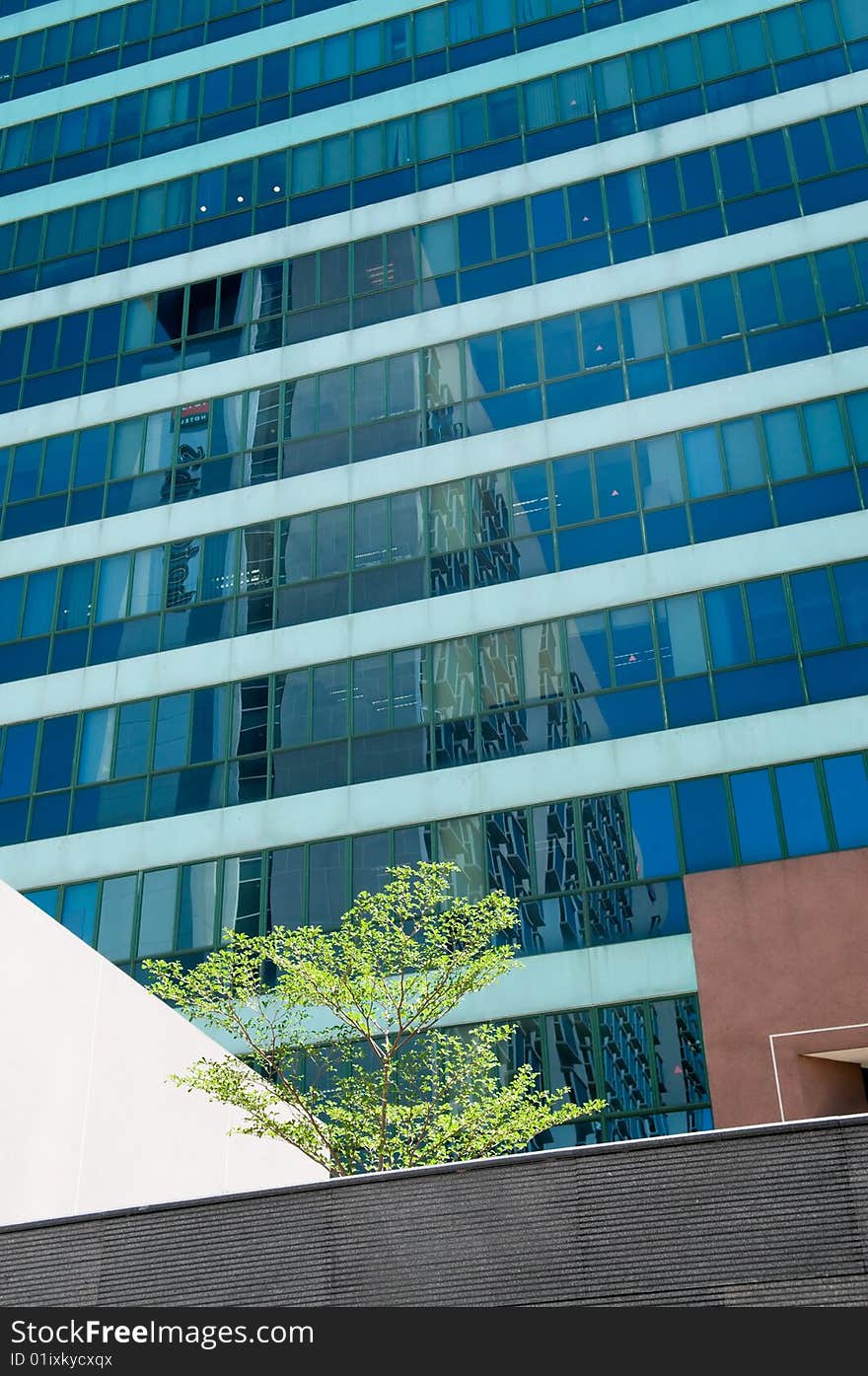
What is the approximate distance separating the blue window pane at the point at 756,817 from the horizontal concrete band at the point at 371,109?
1944 cm

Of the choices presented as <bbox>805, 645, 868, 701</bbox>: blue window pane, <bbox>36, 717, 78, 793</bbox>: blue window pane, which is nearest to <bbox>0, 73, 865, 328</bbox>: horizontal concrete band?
<bbox>36, 717, 78, 793</bbox>: blue window pane

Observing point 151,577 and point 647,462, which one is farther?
point 151,577

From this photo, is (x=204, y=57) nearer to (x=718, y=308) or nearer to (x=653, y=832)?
(x=718, y=308)

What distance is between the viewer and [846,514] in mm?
28750

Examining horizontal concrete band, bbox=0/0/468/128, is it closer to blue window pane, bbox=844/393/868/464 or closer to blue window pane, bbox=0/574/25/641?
blue window pane, bbox=0/574/25/641

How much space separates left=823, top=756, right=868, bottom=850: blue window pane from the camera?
26.0 meters

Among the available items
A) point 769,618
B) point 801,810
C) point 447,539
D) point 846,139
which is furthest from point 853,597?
point 846,139

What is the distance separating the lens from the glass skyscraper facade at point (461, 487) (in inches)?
1085

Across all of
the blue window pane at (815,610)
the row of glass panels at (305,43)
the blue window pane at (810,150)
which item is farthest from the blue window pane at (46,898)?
the blue window pane at (810,150)

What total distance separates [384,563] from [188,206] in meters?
13.3

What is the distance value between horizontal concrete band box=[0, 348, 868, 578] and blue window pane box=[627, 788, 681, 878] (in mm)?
8355

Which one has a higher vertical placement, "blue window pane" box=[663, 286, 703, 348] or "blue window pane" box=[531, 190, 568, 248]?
"blue window pane" box=[531, 190, 568, 248]
